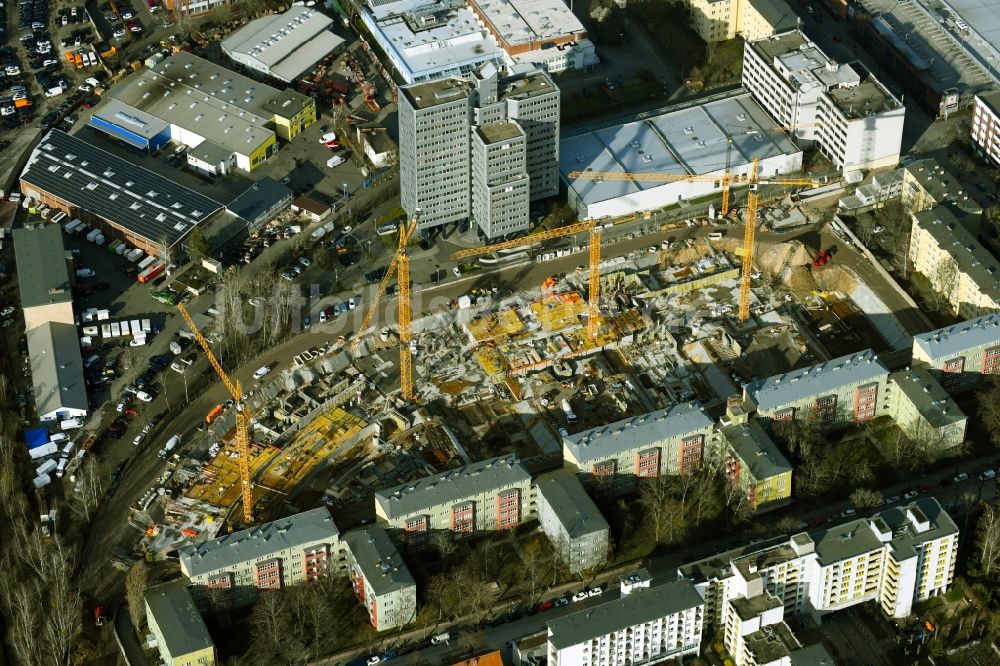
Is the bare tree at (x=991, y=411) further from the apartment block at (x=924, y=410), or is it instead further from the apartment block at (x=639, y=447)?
the apartment block at (x=639, y=447)

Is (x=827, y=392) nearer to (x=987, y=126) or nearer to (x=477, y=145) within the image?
(x=477, y=145)

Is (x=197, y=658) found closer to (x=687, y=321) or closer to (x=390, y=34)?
(x=687, y=321)

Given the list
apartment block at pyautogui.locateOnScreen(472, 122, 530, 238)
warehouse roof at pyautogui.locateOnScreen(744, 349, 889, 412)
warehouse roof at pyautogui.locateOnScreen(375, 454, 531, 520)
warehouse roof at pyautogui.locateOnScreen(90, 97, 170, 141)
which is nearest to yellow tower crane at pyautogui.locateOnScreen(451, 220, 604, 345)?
apartment block at pyautogui.locateOnScreen(472, 122, 530, 238)

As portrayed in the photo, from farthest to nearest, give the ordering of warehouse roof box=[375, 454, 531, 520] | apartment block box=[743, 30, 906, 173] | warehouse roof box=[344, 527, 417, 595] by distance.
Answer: apartment block box=[743, 30, 906, 173] < warehouse roof box=[375, 454, 531, 520] < warehouse roof box=[344, 527, 417, 595]

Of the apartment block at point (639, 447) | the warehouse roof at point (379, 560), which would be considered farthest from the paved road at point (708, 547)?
the apartment block at point (639, 447)

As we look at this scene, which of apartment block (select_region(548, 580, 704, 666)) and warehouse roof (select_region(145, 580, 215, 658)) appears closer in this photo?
apartment block (select_region(548, 580, 704, 666))

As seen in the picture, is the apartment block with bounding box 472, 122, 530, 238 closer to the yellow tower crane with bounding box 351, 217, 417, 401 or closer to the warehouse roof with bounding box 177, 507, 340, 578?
the yellow tower crane with bounding box 351, 217, 417, 401
